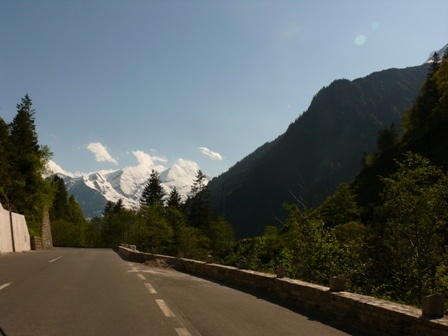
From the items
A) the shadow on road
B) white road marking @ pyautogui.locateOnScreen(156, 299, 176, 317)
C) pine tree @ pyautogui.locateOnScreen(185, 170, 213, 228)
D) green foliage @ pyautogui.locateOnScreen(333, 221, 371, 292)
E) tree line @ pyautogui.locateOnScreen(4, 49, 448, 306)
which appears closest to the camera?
the shadow on road

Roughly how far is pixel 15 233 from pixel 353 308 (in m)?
39.9

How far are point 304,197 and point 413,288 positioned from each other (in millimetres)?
7225

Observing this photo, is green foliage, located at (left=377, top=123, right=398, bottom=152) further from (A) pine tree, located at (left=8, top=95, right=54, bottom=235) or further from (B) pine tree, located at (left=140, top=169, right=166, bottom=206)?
(A) pine tree, located at (left=8, top=95, right=54, bottom=235)

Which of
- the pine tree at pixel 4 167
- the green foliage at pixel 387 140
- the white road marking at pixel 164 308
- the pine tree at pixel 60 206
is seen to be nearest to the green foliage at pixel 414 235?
the white road marking at pixel 164 308

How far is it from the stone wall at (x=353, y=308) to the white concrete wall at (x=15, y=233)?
2916 centimetres

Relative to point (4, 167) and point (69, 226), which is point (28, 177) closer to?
point (4, 167)

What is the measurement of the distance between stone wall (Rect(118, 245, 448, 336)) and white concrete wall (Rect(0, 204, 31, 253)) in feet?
95.7

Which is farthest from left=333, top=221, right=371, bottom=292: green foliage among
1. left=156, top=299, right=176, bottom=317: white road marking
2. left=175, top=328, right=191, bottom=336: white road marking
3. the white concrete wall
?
the white concrete wall

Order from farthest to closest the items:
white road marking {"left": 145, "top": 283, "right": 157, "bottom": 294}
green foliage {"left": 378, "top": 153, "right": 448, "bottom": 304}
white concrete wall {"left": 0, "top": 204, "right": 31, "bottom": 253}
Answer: white concrete wall {"left": 0, "top": 204, "right": 31, "bottom": 253} < green foliage {"left": 378, "top": 153, "right": 448, "bottom": 304} < white road marking {"left": 145, "top": 283, "right": 157, "bottom": 294}

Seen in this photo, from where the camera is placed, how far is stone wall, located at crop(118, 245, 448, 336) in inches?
228

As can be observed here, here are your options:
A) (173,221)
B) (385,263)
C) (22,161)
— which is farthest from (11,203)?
(385,263)

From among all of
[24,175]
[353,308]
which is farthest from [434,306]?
[24,175]

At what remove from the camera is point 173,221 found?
77875 mm

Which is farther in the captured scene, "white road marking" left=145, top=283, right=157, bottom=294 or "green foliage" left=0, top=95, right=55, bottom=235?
"green foliage" left=0, top=95, right=55, bottom=235
